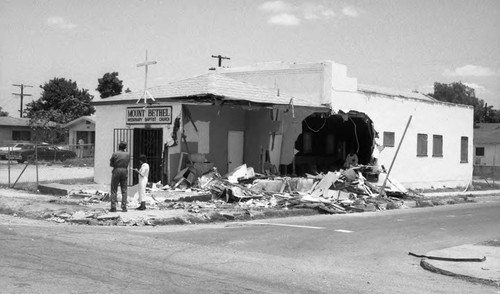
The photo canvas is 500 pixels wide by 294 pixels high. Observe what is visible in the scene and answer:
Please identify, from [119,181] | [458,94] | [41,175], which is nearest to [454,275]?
[119,181]

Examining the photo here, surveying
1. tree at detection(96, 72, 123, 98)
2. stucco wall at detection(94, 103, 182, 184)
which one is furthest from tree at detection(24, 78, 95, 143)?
stucco wall at detection(94, 103, 182, 184)

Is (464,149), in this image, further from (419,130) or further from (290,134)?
(290,134)

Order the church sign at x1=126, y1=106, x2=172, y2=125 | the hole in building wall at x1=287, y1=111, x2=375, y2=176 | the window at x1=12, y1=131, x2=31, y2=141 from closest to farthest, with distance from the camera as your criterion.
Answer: the church sign at x1=126, y1=106, x2=172, y2=125, the hole in building wall at x1=287, y1=111, x2=375, y2=176, the window at x1=12, y1=131, x2=31, y2=141

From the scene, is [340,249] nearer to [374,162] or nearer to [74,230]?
[74,230]

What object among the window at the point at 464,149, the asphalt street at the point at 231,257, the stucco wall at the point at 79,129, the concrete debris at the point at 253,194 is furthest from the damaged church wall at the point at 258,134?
the stucco wall at the point at 79,129

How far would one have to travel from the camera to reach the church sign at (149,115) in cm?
2253

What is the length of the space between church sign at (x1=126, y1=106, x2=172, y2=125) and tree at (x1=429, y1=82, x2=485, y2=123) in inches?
3186

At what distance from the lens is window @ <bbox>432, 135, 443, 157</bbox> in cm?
3177

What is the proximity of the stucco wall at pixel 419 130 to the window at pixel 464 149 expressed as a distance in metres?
0.20

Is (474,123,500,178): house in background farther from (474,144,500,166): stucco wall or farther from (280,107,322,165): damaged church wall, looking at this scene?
(280,107,322,165): damaged church wall

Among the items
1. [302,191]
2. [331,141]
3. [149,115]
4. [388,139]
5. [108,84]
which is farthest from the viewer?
[108,84]

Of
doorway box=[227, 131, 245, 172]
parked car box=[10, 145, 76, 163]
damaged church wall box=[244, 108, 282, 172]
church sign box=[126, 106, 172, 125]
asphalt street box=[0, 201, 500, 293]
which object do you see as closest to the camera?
asphalt street box=[0, 201, 500, 293]

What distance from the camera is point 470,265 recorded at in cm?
1052

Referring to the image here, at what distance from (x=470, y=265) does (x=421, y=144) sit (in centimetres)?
2098
